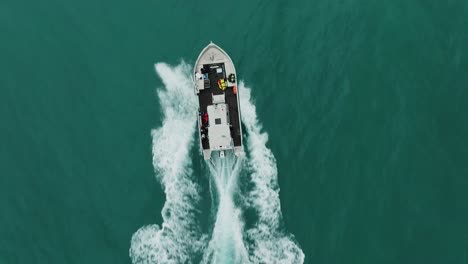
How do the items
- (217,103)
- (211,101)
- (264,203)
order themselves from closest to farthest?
(264,203), (217,103), (211,101)

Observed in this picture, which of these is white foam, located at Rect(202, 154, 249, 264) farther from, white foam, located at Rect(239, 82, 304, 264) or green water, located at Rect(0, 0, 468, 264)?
green water, located at Rect(0, 0, 468, 264)

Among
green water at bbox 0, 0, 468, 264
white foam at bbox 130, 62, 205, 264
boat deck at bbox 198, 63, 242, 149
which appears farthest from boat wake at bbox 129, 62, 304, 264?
boat deck at bbox 198, 63, 242, 149

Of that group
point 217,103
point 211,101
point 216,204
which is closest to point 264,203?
point 216,204

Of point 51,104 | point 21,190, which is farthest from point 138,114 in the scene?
point 21,190

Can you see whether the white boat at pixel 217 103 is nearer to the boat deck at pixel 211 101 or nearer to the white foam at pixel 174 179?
the boat deck at pixel 211 101

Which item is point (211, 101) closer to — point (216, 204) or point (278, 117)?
point (278, 117)

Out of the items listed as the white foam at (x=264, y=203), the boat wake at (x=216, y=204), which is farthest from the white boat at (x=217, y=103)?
the white foam at (x=264, y=203)

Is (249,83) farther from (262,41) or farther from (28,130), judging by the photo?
(28,130)
